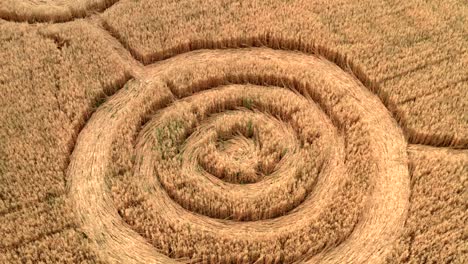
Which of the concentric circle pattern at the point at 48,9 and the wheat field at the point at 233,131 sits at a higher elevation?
the concentric circle pattern at the point at 48,9

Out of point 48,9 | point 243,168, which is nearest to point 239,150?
point 243,168

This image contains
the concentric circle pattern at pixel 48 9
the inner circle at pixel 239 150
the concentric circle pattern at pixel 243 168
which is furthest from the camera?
the concentric circle pattern at pixel 48 9

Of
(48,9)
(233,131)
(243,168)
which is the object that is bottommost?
(243,168)

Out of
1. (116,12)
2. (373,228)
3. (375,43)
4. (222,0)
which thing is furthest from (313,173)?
(116,12)

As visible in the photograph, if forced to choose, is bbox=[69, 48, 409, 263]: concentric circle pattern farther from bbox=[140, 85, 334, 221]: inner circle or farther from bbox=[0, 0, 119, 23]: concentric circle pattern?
bbox=[0, 0, 119, 23]: concentric circle pattern

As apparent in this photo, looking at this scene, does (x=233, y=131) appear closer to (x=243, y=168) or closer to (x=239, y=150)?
(x=239, y=150)

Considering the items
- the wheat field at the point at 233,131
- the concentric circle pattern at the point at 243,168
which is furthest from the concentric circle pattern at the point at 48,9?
the concentric circle pattern at the point at 243,168

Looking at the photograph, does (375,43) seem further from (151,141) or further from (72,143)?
(72,143)

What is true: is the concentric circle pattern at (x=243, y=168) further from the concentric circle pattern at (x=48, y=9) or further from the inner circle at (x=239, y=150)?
the concentric circle pattern at (x=48, y=9)
